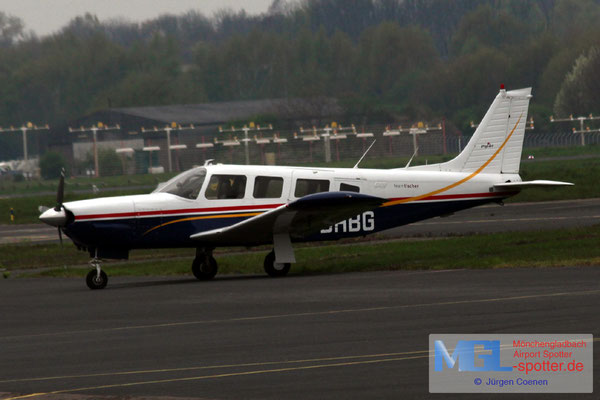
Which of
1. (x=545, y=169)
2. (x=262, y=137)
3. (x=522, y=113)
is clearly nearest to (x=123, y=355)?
(x=522, y=113)

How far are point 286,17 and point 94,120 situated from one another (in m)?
34.2

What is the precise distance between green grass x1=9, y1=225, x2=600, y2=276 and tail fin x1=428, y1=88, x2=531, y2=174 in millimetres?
1635

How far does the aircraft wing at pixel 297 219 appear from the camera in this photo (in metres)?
19.0

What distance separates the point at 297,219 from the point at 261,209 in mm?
787

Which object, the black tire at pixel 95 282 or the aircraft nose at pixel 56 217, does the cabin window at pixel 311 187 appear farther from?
the aircraft nose at pixel 56 217

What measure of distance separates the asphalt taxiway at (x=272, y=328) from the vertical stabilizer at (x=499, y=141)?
11.0 ft

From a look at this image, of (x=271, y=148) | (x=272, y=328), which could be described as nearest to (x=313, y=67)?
(x=271, y=148)

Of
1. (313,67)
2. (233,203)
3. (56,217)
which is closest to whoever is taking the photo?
(56,217)

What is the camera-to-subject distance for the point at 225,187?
20203 millimetres

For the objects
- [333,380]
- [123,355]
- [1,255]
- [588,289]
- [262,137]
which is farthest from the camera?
[262,137]

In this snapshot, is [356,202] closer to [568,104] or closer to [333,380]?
[333,380]

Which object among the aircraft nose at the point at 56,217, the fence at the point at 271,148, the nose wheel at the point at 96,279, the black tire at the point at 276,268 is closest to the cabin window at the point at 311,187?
the black tire at the point at 276,268

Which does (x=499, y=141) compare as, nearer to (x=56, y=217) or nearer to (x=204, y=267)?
(x=204, y=267)

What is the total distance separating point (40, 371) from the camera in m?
10.8
